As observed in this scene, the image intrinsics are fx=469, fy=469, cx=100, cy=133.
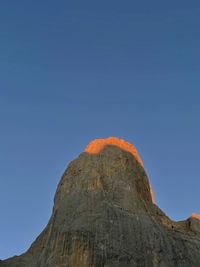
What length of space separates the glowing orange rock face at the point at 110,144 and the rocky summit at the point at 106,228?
2.74 m

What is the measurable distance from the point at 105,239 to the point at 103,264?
8.14ft

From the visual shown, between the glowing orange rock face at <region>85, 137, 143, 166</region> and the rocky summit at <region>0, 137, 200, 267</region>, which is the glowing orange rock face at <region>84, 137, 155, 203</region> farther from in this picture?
the rocky summit at <region>0, 137, 200, 267</region>

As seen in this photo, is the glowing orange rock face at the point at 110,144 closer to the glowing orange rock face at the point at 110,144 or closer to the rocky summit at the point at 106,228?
the glowing orange rock face at the point at 110,144

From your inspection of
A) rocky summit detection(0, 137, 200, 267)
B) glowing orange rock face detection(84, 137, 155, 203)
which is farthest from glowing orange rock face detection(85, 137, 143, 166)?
rocky summit detection(0, 137, 200, 267)

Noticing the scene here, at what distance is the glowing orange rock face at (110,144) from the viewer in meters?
57.1

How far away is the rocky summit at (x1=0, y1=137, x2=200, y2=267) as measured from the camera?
40250mm

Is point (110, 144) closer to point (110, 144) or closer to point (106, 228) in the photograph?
point (110, 144)

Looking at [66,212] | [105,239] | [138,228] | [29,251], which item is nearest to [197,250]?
[138,228]

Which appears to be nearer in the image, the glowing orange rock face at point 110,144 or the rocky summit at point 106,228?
the rocky summit at point 106,228

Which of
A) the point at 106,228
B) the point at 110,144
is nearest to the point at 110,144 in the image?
the point at 110,144

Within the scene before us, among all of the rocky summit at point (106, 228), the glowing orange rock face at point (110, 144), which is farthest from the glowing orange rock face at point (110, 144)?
the rocky summit at point (106, 228)

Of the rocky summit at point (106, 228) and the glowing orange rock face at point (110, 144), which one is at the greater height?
the glowing orange rock face at point (110, 144)

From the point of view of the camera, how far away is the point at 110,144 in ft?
190

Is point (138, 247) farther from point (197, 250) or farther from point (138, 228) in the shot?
point (197, 250)
